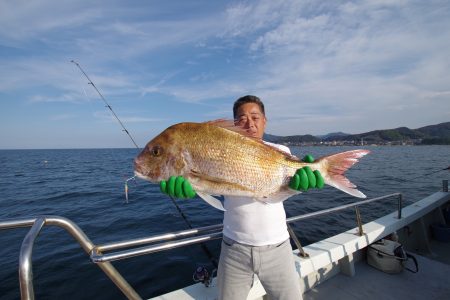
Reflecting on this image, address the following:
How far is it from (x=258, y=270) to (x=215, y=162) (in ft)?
3.83

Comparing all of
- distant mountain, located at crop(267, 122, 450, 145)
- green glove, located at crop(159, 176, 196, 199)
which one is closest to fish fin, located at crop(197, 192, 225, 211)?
green glove, located at crop(159, 176, 196, 199)

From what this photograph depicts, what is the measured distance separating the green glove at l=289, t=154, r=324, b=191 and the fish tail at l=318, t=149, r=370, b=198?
14cm

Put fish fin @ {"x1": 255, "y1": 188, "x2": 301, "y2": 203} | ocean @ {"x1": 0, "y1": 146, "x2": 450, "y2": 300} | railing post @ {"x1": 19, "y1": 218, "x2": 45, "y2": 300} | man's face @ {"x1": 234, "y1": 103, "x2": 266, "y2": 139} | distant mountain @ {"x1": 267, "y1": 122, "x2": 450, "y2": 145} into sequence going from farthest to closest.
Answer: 1. distant mountain @ {"x1": 267, "y1": 122, "x2": 450, "y2": 145}
2. ocean @ {"x1": 0, "y1": 146, "x2": 450, "y2": 300}
3. man's face @ {"x1": 234, "y1": 103, "x2": 266, "y2": 139}
4. fish fin @ {"x1": 255, "y1": 188, "x2": 301, "y2": 203}
5. railing post @ {"x1": 19, "y1": 218, "x2": 45, "y2": 300}

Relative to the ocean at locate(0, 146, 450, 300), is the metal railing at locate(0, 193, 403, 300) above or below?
above

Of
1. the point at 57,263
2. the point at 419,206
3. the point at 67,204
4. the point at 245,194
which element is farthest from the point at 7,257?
the point at 419,206

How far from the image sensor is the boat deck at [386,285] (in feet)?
14.6

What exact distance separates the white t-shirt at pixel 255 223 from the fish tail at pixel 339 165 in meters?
0.64

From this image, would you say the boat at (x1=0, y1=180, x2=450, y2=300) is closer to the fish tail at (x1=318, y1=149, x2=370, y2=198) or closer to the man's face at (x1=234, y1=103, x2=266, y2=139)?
the fish tail at (x1=318, y1=149, x2=370, y2=198)

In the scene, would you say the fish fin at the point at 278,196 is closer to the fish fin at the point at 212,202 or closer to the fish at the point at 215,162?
the fish at the point at 215,162

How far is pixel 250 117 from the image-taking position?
2.94 m

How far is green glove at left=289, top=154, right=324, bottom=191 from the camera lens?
101 inches

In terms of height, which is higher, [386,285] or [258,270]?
[258,270]

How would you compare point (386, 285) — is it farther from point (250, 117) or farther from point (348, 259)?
point (250, 117)

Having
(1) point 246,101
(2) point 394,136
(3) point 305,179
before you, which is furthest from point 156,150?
(2) point 394,136
